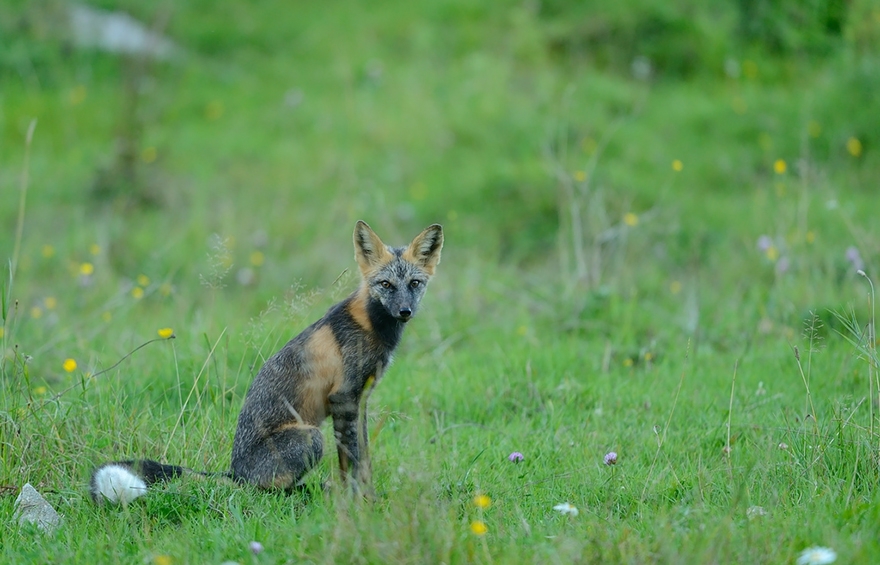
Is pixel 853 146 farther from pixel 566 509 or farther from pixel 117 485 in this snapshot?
pixel 117 485

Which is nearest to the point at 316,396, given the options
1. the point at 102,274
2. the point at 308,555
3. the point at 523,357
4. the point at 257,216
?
the point at 308,555

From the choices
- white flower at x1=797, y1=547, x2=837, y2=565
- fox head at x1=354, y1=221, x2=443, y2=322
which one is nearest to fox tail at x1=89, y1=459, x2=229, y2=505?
fox head at x1=354, y1=221, x2=443, y2=322

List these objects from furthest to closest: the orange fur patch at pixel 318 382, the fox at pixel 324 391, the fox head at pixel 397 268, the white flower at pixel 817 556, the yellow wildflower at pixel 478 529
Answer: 1. the fox head at pixel 397 268
2. the orange fur patch at pixel 318 382
3. the fox at pixel 324 391
4. the yellow wildflower at pixel 478 529
5. the white flower at pixel 817 556

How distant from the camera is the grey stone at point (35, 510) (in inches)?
166

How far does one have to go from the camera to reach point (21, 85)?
12.8m

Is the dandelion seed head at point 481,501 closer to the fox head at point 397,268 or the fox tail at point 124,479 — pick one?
the fox head at point 397,268

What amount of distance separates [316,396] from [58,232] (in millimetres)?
6531

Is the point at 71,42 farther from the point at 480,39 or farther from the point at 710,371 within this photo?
the point at 710,371

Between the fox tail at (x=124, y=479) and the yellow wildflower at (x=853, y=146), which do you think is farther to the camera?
the yellow wildflower at (x=853, y=146)

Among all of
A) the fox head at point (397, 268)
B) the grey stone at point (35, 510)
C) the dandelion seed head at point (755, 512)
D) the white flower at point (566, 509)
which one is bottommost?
the dandelion seed head at point (755, 512)

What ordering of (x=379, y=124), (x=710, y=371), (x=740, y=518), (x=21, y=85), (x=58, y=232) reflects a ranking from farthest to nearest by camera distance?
(x=21, y=85) < (x=379, y=124) < (x=58, y=232) < (x=710, y=371) < (x=740, y=518)

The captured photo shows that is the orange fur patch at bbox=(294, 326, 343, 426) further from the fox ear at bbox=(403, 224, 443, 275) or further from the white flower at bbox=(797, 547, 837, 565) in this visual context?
the white flower at bbox=(797, 547, 837, 565)

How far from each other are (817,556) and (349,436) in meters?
2.32

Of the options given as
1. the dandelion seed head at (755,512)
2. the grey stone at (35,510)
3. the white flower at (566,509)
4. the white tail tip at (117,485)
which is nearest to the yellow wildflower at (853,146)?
the dandelion seed head at (755,512)
